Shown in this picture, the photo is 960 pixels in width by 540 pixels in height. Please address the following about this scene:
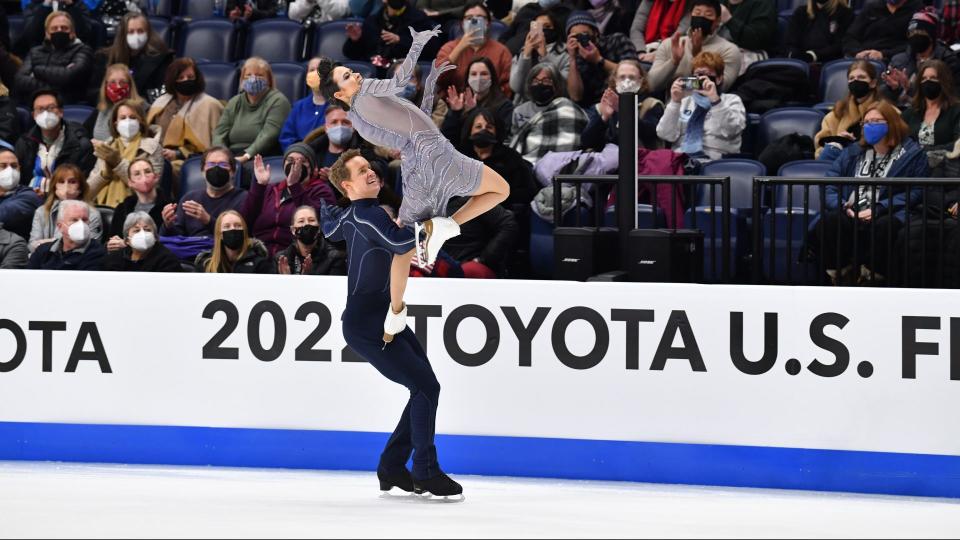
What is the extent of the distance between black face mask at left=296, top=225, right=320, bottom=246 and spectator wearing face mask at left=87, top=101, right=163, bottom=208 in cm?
149

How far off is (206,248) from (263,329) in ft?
5.91

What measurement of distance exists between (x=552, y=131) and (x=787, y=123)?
136 cm

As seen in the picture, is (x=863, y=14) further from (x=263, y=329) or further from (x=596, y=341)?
(x=263, y=329)

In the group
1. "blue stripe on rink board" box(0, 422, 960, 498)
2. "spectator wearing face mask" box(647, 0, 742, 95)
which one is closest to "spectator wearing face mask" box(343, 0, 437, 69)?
"spectator wearing face mask" box(647, 0, 742, 95)

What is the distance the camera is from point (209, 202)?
28.1ft

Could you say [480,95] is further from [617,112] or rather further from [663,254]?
[663,254]

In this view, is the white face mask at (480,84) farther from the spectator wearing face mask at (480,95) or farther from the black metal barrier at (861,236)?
the black metal barrier at (861,236)

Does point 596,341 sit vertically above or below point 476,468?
above

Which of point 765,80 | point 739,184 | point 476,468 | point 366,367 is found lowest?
point 476,468

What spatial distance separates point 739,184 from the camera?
813cm

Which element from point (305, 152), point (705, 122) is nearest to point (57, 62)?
point (305, 152)

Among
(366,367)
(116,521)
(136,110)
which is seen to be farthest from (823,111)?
(116,521)

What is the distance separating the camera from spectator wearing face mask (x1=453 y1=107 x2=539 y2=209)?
8.15m

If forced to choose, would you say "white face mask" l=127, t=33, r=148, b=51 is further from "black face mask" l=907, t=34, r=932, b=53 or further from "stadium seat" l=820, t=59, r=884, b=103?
"black face mask" l=907, t=34, r=932, b=53
